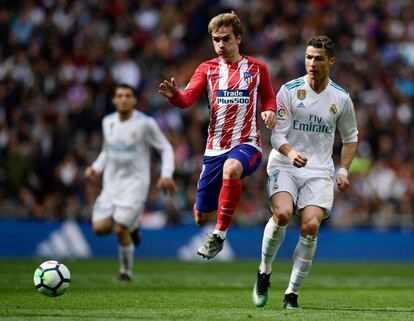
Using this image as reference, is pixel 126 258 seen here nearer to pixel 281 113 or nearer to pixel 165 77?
pixel 281 113

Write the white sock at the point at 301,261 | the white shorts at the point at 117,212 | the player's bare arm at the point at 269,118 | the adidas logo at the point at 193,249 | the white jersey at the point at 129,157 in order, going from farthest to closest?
the adidas logo at the point at 193,249 < the white jersey at the point at 129,157 < the white shorts at the point at 117,212 < the white sock at the point at 301,261 < the player's bare arm at the point at 269,118

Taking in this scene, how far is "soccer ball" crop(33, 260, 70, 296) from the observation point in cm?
1059

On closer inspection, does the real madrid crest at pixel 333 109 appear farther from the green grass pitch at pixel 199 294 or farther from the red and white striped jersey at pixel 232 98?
the green grass pitch at pixel 199 294

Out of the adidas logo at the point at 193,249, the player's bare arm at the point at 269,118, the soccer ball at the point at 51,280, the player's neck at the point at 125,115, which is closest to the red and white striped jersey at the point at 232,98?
the player's bare arm at the point at 269,118

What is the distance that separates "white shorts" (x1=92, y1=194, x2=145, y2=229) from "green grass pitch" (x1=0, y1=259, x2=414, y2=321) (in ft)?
2.87

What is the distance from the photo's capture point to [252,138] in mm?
11047

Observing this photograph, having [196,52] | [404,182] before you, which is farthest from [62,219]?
[404,182]

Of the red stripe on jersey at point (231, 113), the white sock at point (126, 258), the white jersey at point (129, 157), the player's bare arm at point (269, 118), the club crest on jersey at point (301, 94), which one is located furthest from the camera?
the white jersey at point (129, 157)

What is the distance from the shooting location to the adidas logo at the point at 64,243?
21.7m

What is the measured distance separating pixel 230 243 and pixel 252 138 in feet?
39.6

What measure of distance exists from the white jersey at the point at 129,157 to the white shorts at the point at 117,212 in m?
0.08

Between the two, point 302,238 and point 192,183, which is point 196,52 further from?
point 302,238

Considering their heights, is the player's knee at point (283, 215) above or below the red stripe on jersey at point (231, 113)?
below

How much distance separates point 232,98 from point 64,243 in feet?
37.7
